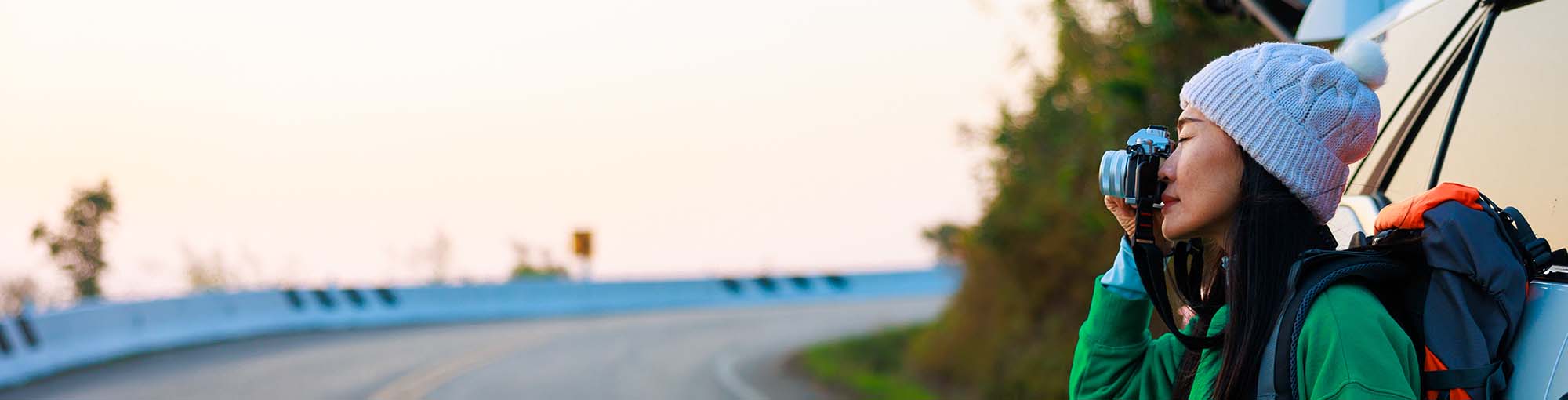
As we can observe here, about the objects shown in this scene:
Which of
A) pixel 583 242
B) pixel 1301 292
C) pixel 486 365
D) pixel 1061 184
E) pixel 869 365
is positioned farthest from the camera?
pixel 583 242

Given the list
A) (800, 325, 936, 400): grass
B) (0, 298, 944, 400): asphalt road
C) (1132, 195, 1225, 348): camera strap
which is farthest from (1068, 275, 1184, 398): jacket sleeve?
(800, 325, 936, 400): grass

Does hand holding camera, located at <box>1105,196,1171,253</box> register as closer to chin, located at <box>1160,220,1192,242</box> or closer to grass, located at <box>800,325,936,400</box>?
chin, located at <box>1160,220,1192,242</box>

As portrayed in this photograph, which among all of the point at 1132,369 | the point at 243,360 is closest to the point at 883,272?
the point at 243,360

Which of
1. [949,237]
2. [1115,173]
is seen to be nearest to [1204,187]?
[1115,173]

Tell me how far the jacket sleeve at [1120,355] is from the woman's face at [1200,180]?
0.80 ft

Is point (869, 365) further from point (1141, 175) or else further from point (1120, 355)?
point (1141, 175)

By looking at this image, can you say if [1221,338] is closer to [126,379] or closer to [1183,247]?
[1183,247]

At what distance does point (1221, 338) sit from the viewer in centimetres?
216

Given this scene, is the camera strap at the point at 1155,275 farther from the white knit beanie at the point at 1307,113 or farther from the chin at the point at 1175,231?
the white knit beanie at the point at 1307,113

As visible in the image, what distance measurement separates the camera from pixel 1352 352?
1814 millimetres

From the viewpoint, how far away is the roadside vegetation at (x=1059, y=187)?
10477 millimetres

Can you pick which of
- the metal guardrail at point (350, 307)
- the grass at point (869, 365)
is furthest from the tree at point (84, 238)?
the grass at point (869, 365)

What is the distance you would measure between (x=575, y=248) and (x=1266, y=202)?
92.5ft

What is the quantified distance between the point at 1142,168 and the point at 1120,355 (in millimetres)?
412
